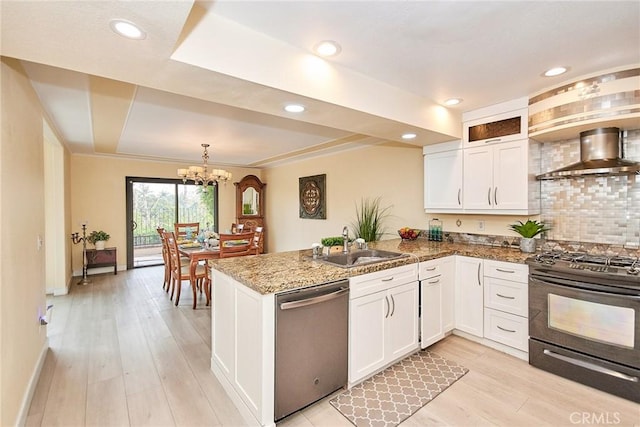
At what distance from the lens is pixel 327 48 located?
2.03 metres

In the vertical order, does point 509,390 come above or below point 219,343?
below

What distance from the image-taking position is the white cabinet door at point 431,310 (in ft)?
9.12

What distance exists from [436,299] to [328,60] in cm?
235

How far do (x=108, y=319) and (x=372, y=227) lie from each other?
12.0 feet

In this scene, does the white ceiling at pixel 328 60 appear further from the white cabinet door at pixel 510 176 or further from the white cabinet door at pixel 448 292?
the white cabinet door at pixel 448 292

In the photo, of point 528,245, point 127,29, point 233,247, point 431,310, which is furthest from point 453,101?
point 233,247

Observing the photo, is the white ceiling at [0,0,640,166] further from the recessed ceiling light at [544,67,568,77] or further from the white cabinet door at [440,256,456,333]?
the white cabinet door at [440,256,456,333]

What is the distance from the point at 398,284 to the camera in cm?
252

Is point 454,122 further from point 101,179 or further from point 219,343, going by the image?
point 101,179

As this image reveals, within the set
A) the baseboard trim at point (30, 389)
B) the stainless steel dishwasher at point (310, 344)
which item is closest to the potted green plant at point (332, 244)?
the stainless steel dishwasher at point (310, 344)

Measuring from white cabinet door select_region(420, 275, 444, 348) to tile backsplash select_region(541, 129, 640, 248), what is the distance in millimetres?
1339

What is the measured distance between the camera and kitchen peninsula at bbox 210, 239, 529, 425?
1781mm

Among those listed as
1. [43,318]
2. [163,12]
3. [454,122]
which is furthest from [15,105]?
[454,122]

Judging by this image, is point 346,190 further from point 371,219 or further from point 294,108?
point 294,108
